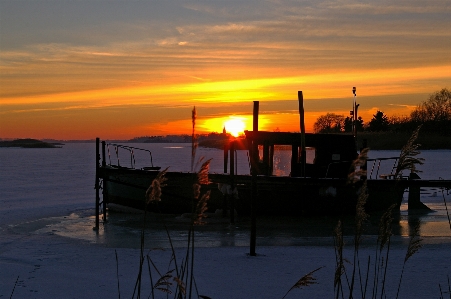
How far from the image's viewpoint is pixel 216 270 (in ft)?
28.5

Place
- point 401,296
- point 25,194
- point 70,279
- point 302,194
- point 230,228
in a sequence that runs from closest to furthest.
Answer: point 401,296
point 70,279
point 230,228
point 302,194
point 25,194

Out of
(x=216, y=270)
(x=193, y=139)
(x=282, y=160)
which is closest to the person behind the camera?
(x=193, y=139)

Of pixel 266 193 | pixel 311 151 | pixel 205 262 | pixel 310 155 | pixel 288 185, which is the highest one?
pixel 311 151

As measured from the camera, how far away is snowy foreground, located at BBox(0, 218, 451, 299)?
284 inches

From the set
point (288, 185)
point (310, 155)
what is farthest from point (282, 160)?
point (288, 185)

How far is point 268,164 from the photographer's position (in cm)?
1769

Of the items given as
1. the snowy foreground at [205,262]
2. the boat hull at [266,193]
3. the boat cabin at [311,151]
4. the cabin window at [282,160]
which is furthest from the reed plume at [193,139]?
the cabin window at [282,160]

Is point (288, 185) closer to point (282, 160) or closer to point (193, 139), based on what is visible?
point (282, 160)

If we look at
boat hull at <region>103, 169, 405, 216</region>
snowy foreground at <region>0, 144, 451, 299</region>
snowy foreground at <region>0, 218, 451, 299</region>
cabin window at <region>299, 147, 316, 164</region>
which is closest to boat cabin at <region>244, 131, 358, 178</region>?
cabin window at <region>299, 147, 316, 164</region>

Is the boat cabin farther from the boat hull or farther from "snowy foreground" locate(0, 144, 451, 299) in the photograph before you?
"snowy foreground" locate(0, 144, 451, 299)

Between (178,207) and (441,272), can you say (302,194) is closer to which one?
(178,207)

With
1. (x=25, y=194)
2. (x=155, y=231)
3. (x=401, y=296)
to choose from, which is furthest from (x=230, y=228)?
(x=25, y=194)

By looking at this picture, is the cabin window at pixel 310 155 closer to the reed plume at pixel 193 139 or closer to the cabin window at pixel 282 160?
the cabin window at pixel 282 160

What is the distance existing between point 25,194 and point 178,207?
9.89 meters
